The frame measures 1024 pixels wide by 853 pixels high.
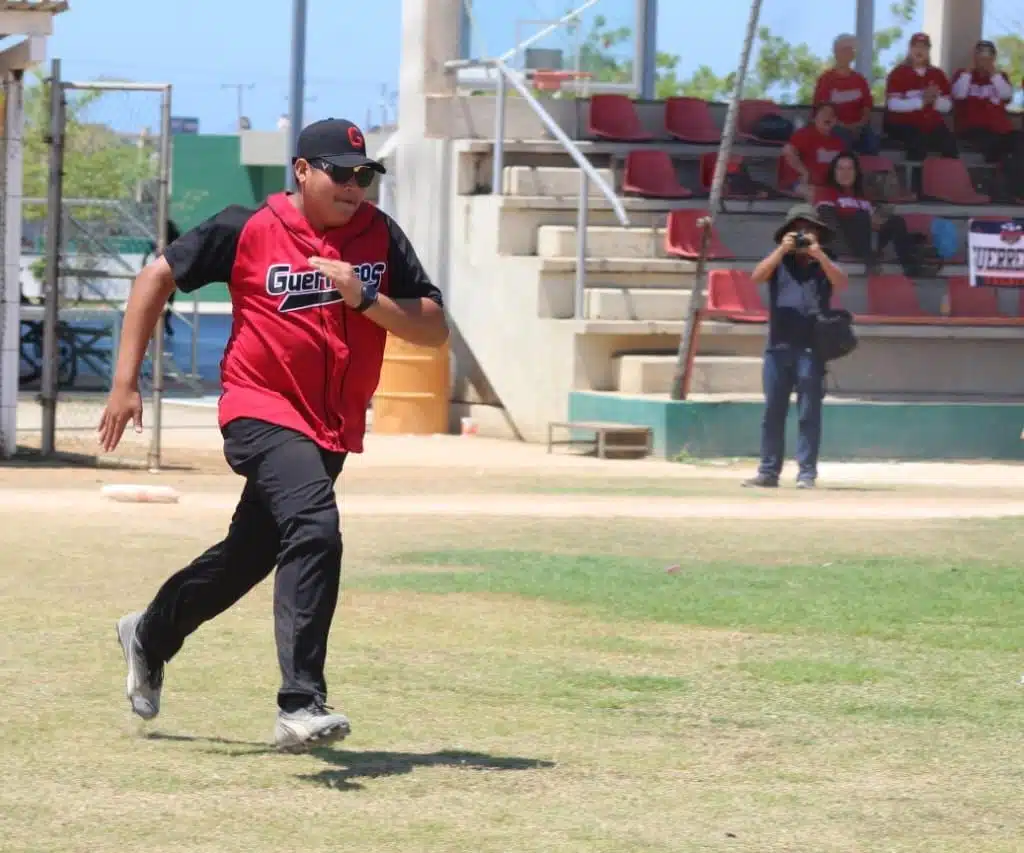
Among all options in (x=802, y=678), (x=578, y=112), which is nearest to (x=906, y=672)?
(x=802, y=678)

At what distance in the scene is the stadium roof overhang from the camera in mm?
16188

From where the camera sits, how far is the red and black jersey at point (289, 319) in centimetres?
632

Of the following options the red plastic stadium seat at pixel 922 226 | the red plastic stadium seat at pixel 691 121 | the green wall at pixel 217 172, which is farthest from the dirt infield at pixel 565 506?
the green wall at pixel 217 172

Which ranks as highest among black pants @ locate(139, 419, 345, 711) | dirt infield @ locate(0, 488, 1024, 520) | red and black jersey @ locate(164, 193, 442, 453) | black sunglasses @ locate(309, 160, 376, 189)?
black sunglasses @ locate(309, 160, 376, 189)

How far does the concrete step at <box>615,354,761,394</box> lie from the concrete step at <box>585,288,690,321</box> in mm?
547

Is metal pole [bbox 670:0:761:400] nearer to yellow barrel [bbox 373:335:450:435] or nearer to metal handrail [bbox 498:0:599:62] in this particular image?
yellow barrel [bbox 373:335:450:435]

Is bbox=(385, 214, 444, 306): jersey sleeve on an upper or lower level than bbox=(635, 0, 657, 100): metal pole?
lower

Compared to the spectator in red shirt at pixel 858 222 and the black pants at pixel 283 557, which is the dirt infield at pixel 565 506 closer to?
the black pants at pixel 283 557

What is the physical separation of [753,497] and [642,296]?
20.0 feet

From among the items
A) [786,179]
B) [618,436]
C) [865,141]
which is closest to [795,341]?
[618,436]

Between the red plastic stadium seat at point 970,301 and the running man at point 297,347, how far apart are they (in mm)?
15828

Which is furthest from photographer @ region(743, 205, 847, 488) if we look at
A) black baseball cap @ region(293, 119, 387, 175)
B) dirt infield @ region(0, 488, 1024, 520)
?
black baseball cap @ region(293, 119, 387, 175)

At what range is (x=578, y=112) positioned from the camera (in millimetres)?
24312

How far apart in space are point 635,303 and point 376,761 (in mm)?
14946
